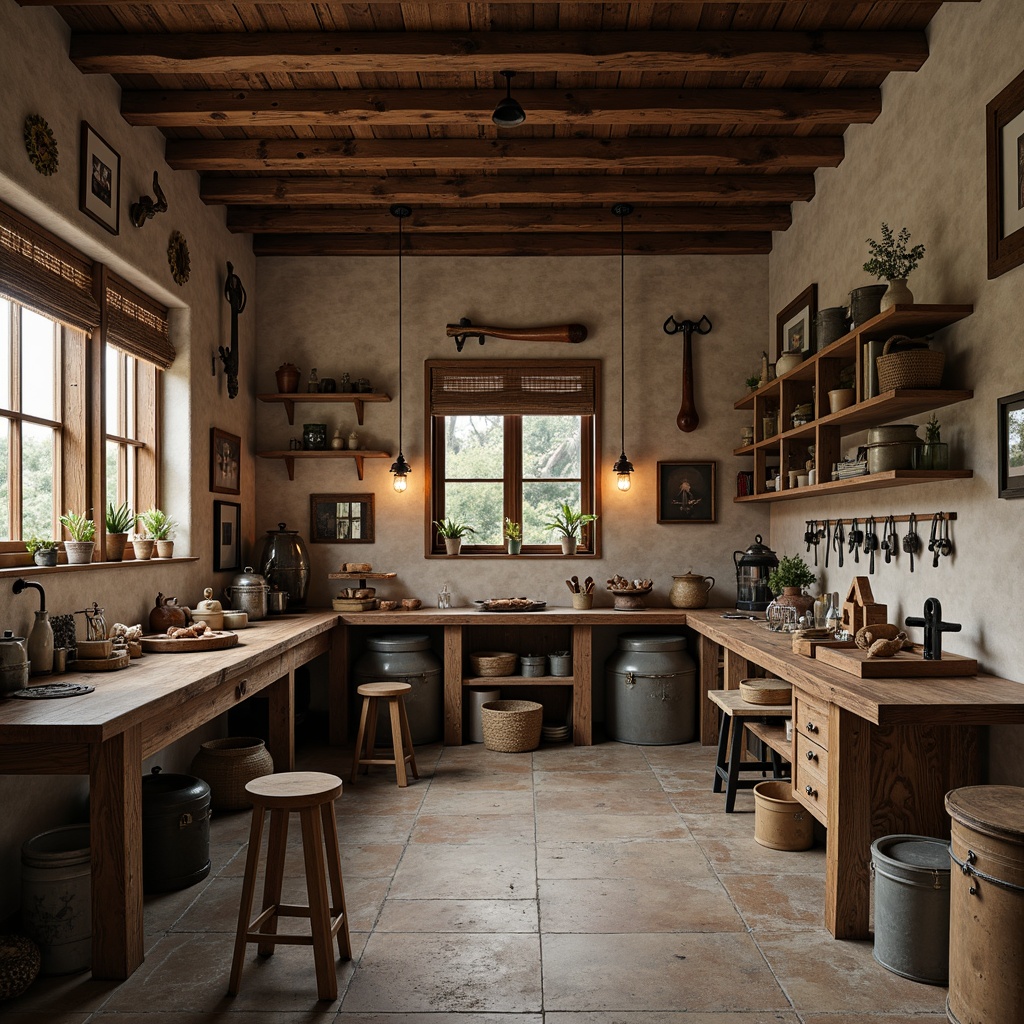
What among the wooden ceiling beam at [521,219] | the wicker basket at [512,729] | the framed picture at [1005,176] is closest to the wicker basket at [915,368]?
Answer: the framed picture at [1005,176]

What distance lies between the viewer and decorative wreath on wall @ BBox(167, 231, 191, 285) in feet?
16.5

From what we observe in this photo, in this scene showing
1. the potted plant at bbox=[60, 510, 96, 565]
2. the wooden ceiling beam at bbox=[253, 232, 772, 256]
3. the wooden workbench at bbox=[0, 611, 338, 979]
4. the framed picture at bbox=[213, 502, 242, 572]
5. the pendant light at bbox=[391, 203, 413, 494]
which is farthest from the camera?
the wooden ceiling beam at bbox=[253, 232, 772, 256]

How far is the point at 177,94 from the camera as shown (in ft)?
14.8

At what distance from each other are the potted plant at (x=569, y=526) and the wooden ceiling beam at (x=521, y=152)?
2.44 m

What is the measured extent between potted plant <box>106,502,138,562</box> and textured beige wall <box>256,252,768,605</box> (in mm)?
2178

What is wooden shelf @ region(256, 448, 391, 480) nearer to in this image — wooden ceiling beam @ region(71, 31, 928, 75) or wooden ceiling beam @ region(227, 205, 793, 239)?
wooden ceiling beam @ region(227, 205, 793, 239)

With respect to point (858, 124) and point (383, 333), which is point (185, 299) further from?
point (858, 124)

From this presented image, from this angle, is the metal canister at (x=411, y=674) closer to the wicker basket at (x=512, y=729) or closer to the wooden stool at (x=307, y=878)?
the wicker basket at (x=512, y=729)

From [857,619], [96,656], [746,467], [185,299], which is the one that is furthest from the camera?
[746,467]

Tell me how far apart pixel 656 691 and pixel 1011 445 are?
10.7 feet

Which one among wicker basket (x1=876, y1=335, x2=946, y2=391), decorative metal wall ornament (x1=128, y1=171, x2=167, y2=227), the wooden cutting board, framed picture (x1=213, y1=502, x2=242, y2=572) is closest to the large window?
framed picture (x1=213, y1=502, x2=242, y2=572)

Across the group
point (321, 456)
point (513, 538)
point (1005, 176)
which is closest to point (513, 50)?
point (1005, 176)

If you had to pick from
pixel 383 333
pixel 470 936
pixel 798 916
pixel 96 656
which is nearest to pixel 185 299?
pixel 383 333

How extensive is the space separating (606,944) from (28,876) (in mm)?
1968
